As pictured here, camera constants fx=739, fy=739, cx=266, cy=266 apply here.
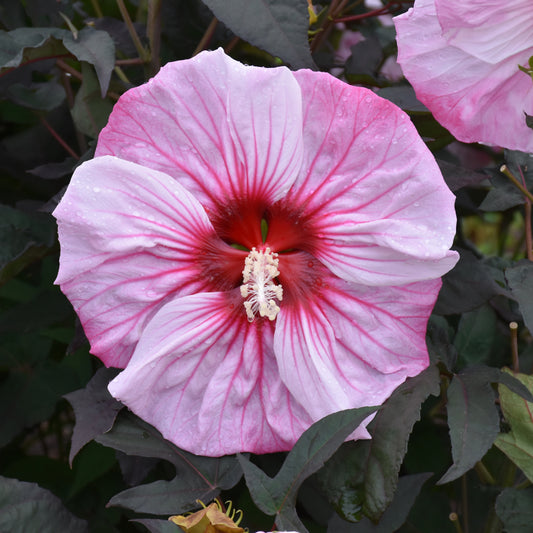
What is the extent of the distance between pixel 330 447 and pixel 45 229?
0.63 metres

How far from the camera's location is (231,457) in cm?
86

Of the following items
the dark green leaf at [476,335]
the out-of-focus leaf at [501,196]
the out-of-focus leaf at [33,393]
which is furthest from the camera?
the out-of-focus leaf at [33,393]

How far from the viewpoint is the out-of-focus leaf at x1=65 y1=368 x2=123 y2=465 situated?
0.82m

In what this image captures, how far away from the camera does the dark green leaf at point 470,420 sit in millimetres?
775

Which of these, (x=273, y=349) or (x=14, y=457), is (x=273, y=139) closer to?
(x=273, y=349)

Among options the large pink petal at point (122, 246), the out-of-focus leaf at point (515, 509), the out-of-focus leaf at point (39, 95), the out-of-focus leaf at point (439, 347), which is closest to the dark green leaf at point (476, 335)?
the out-of-focus leaf at point (439, 347)

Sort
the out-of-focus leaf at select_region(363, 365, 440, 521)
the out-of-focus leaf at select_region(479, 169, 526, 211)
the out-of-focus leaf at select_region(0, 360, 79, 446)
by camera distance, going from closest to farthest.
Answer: the out-of-focus leaf at select_region(363, 365, 440, 521) < the out-of-focus leaf at select_region(479, 169, 526, 211) < the out-of-focus leaf at select_region(0, 360, 79, 446)

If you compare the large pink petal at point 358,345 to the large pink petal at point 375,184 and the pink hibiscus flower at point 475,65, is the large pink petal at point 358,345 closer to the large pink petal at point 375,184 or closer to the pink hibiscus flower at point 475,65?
the large pink petal at point 375,184

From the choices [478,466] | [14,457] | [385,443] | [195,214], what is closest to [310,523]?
[478,466]

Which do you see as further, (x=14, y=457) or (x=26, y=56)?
(x=14, y=457)

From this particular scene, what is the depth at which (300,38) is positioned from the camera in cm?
84

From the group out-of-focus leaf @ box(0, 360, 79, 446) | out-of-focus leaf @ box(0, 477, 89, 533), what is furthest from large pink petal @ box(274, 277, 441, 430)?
out-of-focus leaf @ box(0, 360, 79, 446)

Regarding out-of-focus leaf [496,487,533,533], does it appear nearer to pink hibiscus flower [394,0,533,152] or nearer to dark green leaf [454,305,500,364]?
dark green leaf [454,305,500,364]

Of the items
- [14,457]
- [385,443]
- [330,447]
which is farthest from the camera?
[14,457]
